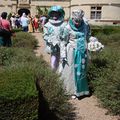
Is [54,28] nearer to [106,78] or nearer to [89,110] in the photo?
[106,78]

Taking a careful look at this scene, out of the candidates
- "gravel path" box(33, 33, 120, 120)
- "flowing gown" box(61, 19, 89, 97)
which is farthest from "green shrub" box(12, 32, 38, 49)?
"gravel path" box(33, 33, 120, 120)

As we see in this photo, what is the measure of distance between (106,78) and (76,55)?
82 cm

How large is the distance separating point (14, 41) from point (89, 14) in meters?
33.1

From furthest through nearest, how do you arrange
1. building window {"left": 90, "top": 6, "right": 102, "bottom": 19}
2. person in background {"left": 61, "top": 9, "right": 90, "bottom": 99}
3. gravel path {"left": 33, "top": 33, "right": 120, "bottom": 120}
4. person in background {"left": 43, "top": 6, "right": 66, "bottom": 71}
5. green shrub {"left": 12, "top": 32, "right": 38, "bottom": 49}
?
building window {"left": 90, "top": 6, "right": 102, "bottom": 19} < green shrub {"left": 12, "top": 32, "right": 38, "bottom": 49} < person in background {"left": 43, "top": 6, "right": 66, "bottom": 71} < person in background {"left": 61, "top": 9, "right": 90, "bottom": 99} < gravel path {"left": 33, "top": 33, "right": 120, "bottom": 120}

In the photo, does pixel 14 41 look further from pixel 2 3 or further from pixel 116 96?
pixel 2 3

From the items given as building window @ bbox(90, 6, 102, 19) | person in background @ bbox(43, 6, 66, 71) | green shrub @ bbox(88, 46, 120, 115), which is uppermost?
person in background @ bbox(43, 6, 66, 71)

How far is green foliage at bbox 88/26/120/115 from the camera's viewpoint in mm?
7941

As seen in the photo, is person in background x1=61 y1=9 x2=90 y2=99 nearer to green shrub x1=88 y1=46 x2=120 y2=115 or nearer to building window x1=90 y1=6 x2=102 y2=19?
green shrub x1=88 y1=46 x2=120 y2=115

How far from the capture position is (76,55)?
355 inches

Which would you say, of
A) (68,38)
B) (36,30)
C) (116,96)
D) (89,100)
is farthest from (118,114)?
(36,30)

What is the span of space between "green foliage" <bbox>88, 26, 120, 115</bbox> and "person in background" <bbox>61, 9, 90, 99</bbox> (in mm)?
341

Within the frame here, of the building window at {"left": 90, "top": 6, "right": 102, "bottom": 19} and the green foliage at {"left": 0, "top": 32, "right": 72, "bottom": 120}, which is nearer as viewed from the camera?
the green foliage at {"left": 0, "top": 32, "right": 72, "bottom": 120}

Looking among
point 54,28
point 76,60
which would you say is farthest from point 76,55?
point 54,28

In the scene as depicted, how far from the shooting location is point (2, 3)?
2347 inches
